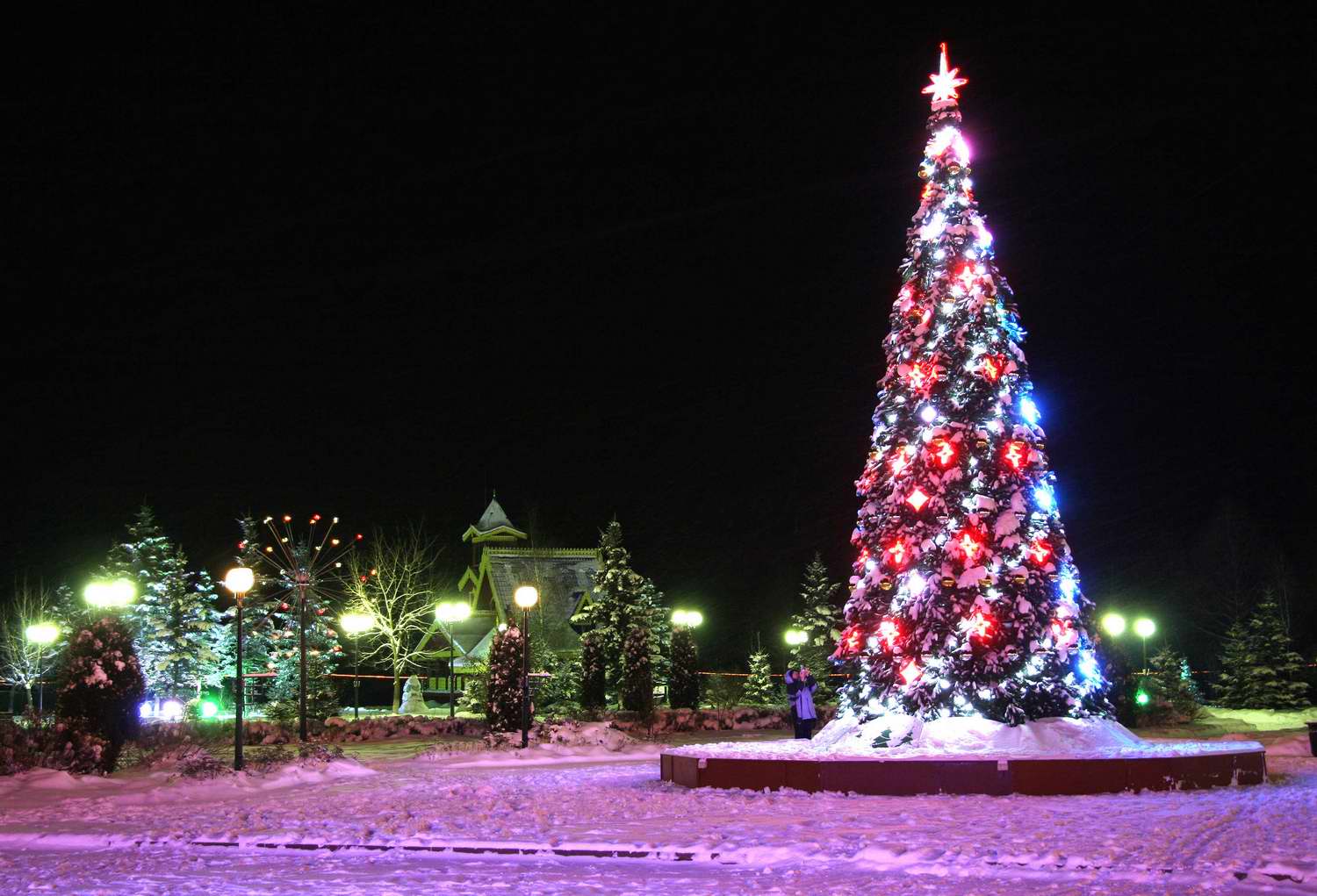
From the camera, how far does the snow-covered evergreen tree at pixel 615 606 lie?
1496 inches

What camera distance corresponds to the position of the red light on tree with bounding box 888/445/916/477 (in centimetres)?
1791

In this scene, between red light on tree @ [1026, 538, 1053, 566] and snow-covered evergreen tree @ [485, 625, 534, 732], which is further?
snow-covered evergreen tree @ [485, 625, 534, 732]

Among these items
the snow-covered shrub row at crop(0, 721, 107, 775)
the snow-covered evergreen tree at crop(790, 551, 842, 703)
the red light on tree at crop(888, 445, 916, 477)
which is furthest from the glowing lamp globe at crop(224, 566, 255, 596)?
the snow-covered evergreen tree at crop(790, 551, 842, 703)

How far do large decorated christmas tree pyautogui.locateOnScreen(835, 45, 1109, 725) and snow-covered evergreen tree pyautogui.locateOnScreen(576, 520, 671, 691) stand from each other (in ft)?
65.7

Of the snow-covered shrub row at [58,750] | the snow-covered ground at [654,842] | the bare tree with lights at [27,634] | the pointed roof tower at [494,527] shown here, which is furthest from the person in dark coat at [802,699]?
the pointed roof tower at [494,527]

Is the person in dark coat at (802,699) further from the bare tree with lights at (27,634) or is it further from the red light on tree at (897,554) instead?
the bare tree with lights at (27,634)

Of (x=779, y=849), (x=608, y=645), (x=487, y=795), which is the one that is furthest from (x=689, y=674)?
(x=779, y=849)

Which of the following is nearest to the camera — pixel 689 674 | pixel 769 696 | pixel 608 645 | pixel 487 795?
pixel 487 795

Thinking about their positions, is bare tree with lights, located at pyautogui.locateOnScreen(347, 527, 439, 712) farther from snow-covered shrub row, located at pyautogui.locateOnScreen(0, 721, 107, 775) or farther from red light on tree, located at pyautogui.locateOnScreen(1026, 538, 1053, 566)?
red light on tree, located at pyautogui.locateOnScreen(1026, 538, 1053, 566)

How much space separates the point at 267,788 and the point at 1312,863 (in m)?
13.7

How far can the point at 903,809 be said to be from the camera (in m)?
12.7

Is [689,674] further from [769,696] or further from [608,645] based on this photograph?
[769,696]

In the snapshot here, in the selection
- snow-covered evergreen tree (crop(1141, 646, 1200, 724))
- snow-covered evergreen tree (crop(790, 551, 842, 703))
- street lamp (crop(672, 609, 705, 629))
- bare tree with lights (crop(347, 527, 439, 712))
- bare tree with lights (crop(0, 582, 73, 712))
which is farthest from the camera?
bare tree with lights (crop(0, 582, 73, 712))

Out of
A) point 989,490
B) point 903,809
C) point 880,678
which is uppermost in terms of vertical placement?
point 989,490
